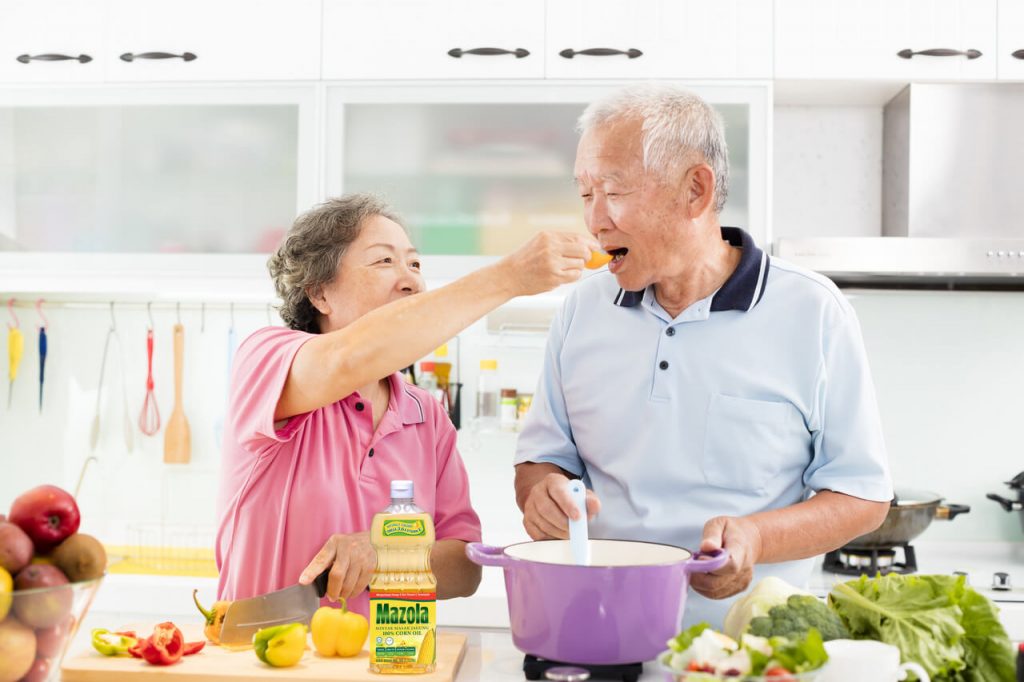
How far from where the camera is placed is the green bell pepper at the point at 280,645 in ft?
3.82

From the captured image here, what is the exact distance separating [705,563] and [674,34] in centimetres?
199

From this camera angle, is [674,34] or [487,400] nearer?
[674,34]

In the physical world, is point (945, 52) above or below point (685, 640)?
above

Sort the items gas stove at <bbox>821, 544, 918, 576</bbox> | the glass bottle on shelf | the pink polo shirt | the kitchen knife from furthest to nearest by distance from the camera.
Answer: the glass bottle on shelf, gas stove at <bbox>821, 544, 918, 576</bbox>, the pink polo shirt, the kitchen knife

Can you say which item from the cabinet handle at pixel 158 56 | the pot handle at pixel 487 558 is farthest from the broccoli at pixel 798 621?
the cabinet handle at pixel 158 56

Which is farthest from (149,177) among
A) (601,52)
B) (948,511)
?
(948,511)

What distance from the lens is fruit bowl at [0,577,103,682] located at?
0.96m

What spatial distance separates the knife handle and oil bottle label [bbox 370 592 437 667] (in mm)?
228

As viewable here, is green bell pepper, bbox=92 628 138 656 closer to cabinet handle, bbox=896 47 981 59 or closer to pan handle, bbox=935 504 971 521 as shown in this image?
pan handle, bbox=935 504 971 521

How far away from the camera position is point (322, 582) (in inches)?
54.2

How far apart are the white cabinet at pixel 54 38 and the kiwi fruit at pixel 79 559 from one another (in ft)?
7.53

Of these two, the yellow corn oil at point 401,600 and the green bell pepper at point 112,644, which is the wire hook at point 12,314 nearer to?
the green bell pepper at point 112,644

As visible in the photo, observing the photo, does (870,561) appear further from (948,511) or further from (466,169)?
(466,169)

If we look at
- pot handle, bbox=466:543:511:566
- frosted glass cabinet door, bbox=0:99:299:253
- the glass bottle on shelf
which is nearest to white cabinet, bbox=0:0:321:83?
frosted glass cabinet door, bbox=0:99:299:253
